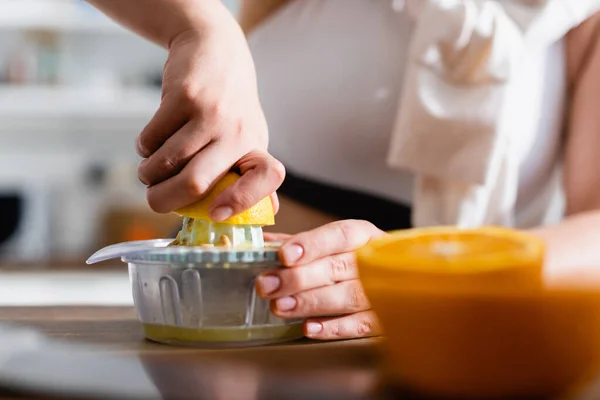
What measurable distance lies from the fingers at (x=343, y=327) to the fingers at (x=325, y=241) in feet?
0.12

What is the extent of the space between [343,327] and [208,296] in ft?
0.28

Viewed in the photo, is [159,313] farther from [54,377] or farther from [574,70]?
[574,70]

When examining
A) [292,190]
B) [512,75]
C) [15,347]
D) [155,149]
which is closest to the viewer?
[15,347]

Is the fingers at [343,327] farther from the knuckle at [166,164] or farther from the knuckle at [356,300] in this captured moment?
the knuckle at [166,164]

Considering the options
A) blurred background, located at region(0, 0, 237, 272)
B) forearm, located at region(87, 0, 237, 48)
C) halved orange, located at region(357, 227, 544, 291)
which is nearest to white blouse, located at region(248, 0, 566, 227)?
forearm, located at region(87, 0, 237, 48)

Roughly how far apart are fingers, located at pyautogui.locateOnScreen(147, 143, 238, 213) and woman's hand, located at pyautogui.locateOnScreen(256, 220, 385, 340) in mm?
64

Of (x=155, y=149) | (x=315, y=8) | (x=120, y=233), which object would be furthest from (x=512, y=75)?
(x=120, y=233)

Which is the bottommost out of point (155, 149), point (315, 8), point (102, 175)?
point (155, 149)

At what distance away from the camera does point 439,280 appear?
0.91 ft

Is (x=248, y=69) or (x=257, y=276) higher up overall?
(x=248, y=69)

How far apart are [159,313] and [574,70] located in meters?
0.53

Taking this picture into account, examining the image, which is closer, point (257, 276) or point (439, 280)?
point (439, 280)

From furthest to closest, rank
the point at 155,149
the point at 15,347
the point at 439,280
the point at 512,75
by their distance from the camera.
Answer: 1. the point at 512,75
2. the point at 155,149
3. the point at 15,347
4. the point at 439,280

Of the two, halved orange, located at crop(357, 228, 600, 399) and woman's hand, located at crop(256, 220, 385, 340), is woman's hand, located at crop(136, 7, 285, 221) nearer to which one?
woman's hand, located at crop(256, 220, 385, 340)
